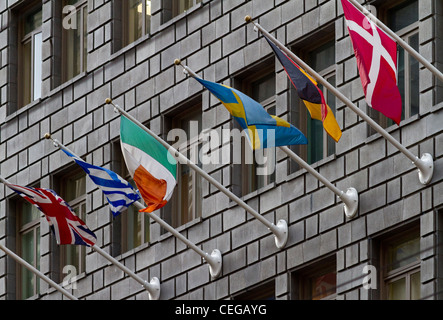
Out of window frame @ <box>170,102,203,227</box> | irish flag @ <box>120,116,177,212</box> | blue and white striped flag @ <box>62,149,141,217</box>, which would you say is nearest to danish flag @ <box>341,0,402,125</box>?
irish flag @ <box>120,116,177,212</box>

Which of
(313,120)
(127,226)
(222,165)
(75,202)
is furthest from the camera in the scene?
(75,202)

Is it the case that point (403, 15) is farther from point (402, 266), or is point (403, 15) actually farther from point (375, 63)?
point (402, 266)

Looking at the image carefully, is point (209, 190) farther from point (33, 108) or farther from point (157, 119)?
point (33, 108)

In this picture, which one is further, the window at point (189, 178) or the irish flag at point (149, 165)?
the window at point (189, 178)

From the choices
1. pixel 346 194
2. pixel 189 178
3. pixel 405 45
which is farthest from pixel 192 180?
pixel 405 45

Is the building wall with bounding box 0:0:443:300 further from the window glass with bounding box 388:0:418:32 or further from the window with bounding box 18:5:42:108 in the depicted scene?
the window glass with bounding box 388:0:418:32

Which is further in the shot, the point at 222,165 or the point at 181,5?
the point at 181,5

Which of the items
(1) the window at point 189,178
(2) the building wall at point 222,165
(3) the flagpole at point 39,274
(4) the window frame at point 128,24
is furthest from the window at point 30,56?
(3) the flagpole at point 39,274

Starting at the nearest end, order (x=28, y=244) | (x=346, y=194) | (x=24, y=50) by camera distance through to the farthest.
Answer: (x=346, y=194) < (x=28, y=244) < (x=24, y=50)

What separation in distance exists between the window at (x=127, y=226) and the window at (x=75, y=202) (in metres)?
1.64

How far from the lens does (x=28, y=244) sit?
159 ft

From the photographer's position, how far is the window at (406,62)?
37031 millimetres

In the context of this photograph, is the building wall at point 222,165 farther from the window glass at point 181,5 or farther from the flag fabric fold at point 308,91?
the flag fabric fold at point 308,91

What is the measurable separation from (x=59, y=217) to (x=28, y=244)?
8802 millimetres
